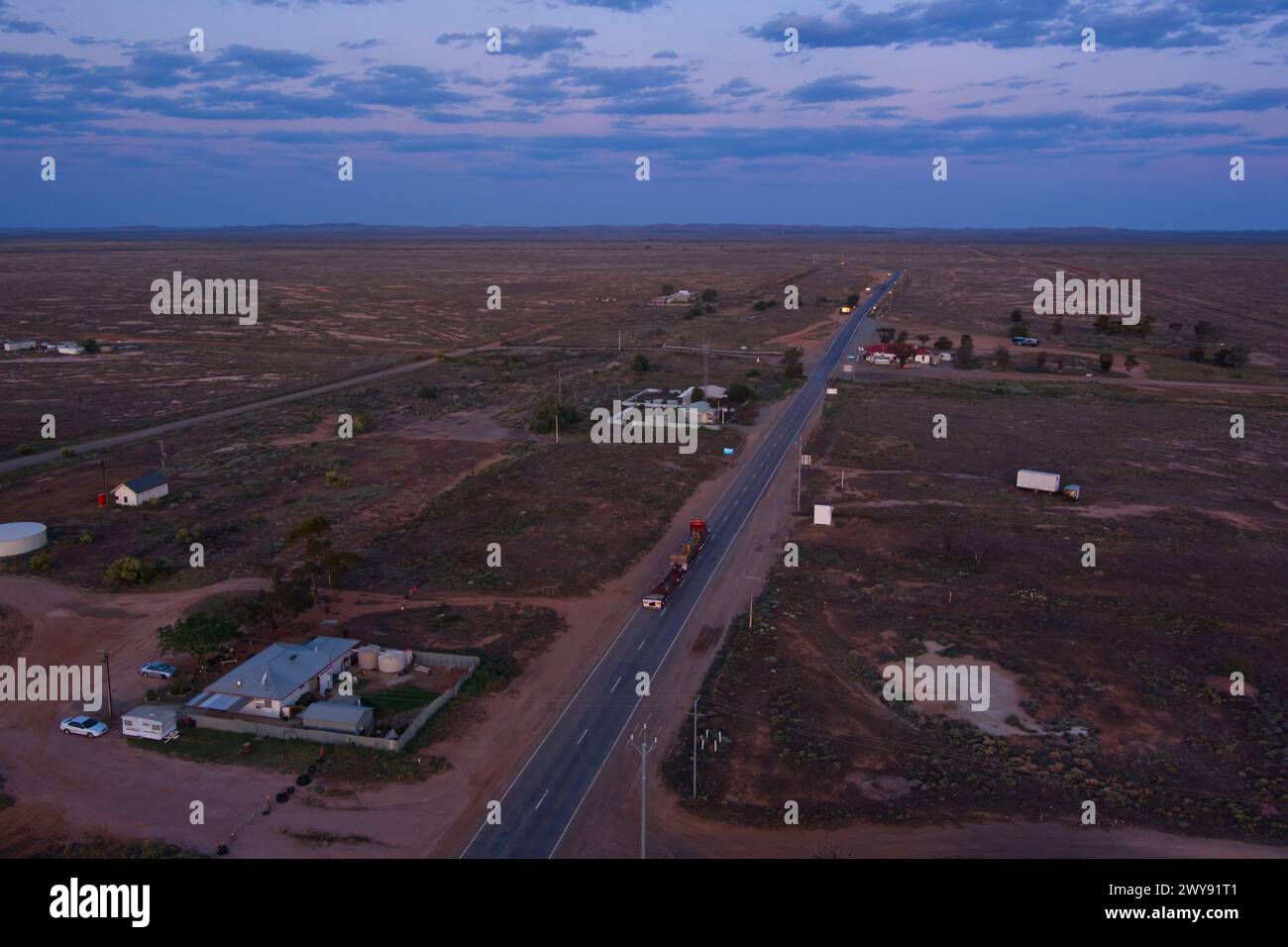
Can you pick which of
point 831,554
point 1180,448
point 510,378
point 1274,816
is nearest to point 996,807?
point 1274,816

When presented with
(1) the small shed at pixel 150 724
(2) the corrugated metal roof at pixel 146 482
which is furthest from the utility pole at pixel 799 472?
(2) the corrugated metal roof at pixel 146 482

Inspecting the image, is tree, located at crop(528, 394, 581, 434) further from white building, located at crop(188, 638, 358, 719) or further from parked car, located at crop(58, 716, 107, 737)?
parked car, located at crop(58, 716, 107, 737)

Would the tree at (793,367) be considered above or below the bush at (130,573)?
above

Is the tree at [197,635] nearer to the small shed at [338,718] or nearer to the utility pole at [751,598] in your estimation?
the small shed at [338,718]

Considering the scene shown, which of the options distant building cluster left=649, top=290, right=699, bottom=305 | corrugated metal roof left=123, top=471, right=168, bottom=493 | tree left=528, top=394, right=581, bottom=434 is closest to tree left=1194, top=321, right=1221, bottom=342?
distant building cluster left=649, top=290, right=699, bottom=305

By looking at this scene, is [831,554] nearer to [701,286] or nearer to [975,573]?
[975,573]

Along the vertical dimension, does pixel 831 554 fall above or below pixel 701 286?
below

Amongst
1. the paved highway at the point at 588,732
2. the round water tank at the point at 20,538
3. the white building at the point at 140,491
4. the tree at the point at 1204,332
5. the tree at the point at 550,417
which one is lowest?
the paved highway at the point at 588,732

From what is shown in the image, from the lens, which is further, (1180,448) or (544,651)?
(1180,448)
